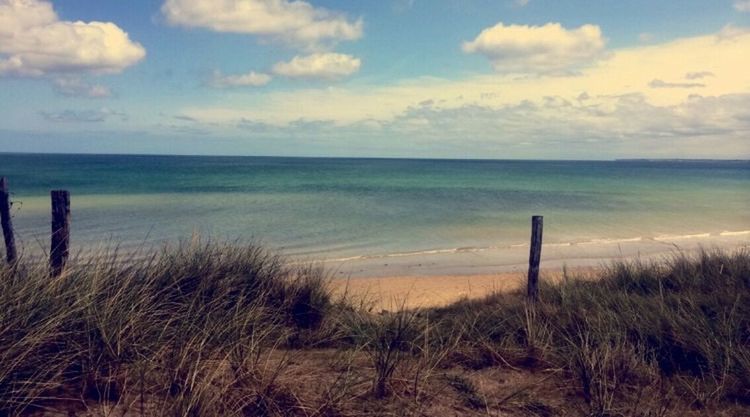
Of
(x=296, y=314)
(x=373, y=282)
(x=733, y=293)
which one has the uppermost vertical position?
(x=733, y=293)

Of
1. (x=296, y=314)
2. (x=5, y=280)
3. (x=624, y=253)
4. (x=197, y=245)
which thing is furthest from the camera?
(x=624, y=253)

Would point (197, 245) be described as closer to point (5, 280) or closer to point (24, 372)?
point (5, 280)

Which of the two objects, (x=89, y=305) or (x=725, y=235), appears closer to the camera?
(x=89, y=305)

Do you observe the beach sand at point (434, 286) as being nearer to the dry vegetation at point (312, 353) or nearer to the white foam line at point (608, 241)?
the dry vegetation at point (312, 353)

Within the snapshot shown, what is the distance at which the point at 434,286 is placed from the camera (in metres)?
12.4

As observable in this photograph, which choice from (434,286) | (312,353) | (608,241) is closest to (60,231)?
(312,353)

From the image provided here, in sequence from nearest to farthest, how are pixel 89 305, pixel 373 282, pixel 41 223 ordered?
1. pixel 89 305
2. pixel 373 282
3. pixel 41 223

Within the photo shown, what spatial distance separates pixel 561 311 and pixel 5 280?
6086 millimetres

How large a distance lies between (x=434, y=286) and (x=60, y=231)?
7.94 m

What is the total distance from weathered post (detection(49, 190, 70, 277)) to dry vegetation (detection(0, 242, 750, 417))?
0.68m

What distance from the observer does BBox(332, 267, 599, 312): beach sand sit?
34.7 feet

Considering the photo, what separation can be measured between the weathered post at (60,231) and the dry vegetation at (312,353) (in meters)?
0.68

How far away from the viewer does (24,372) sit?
3.66 metres

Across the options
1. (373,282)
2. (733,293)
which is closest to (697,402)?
(733,293)
